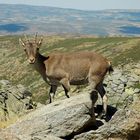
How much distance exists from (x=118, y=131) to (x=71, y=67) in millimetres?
8074

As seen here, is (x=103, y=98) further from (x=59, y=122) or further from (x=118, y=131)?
(x=118, y=131)

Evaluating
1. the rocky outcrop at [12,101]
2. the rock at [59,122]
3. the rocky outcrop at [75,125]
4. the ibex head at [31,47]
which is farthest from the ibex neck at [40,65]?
the rocky outcrop at [12,101]

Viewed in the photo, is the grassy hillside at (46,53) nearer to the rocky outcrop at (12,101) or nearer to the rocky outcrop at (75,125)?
the rocky outcrop at (12,101)

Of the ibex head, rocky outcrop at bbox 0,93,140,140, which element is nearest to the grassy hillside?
the ibex head

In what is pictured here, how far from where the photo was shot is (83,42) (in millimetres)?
178375

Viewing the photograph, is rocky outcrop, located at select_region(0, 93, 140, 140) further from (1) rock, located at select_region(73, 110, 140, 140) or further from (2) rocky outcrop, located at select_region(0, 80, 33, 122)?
(2) rocky outcrop, located at select_region(0, 80, 33, 122)

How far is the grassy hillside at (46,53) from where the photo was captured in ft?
396

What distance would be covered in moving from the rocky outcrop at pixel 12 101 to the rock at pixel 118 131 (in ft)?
48.4

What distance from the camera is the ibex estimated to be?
25.0m

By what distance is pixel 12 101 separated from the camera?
121ft

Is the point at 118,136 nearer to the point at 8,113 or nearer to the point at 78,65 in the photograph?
the point at 78,65

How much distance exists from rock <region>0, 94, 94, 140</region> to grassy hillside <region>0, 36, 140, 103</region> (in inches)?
2846

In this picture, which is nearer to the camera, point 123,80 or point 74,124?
point 74,124

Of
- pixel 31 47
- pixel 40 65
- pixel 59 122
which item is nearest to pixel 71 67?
pixel 40 65
